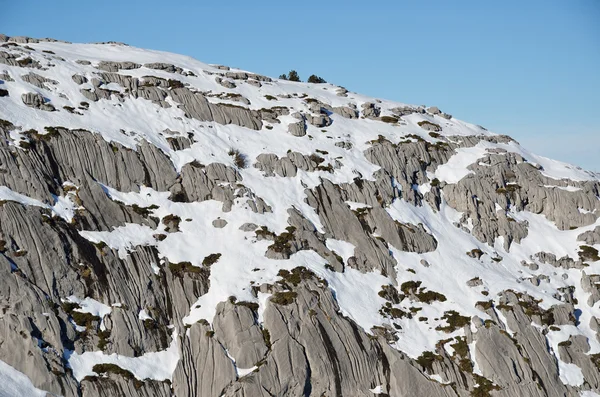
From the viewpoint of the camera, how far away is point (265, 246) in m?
73.7

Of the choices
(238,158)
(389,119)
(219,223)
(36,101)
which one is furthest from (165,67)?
(219,223)

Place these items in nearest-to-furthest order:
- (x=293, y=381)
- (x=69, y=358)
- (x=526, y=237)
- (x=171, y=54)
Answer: (x=69, y=358), (x=293, y=381), (x=526, y=237), (x=171, y=54)

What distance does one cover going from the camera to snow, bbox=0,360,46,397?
50469 millimetres

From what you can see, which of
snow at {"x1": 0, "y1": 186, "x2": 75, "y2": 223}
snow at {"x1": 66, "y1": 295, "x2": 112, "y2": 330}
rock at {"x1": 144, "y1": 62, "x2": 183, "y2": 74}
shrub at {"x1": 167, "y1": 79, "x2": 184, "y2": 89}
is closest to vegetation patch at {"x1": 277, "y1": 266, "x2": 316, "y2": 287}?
snow at {"x1": 66, "y1": 295, "x2": 112, "y2": 330}

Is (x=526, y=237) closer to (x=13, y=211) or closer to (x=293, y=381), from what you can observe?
(x=293, y=381)

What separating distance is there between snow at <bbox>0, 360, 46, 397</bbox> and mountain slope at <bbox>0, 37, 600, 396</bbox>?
0.31m

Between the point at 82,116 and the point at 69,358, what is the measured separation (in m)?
36.1

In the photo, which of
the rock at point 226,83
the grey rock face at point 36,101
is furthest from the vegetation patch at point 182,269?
the rock at point 226,83

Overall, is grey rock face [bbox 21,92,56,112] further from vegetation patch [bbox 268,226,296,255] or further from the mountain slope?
vegetation patch [bbox 268,226,296,255]

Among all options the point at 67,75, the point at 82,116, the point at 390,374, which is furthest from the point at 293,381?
the point at 67,75

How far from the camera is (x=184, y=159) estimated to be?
82.6m

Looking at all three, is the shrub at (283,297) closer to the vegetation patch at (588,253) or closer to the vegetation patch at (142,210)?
the vegetation patch at (142,210)

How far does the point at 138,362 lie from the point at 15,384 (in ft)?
35.7

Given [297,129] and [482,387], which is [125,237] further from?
[482,387]
